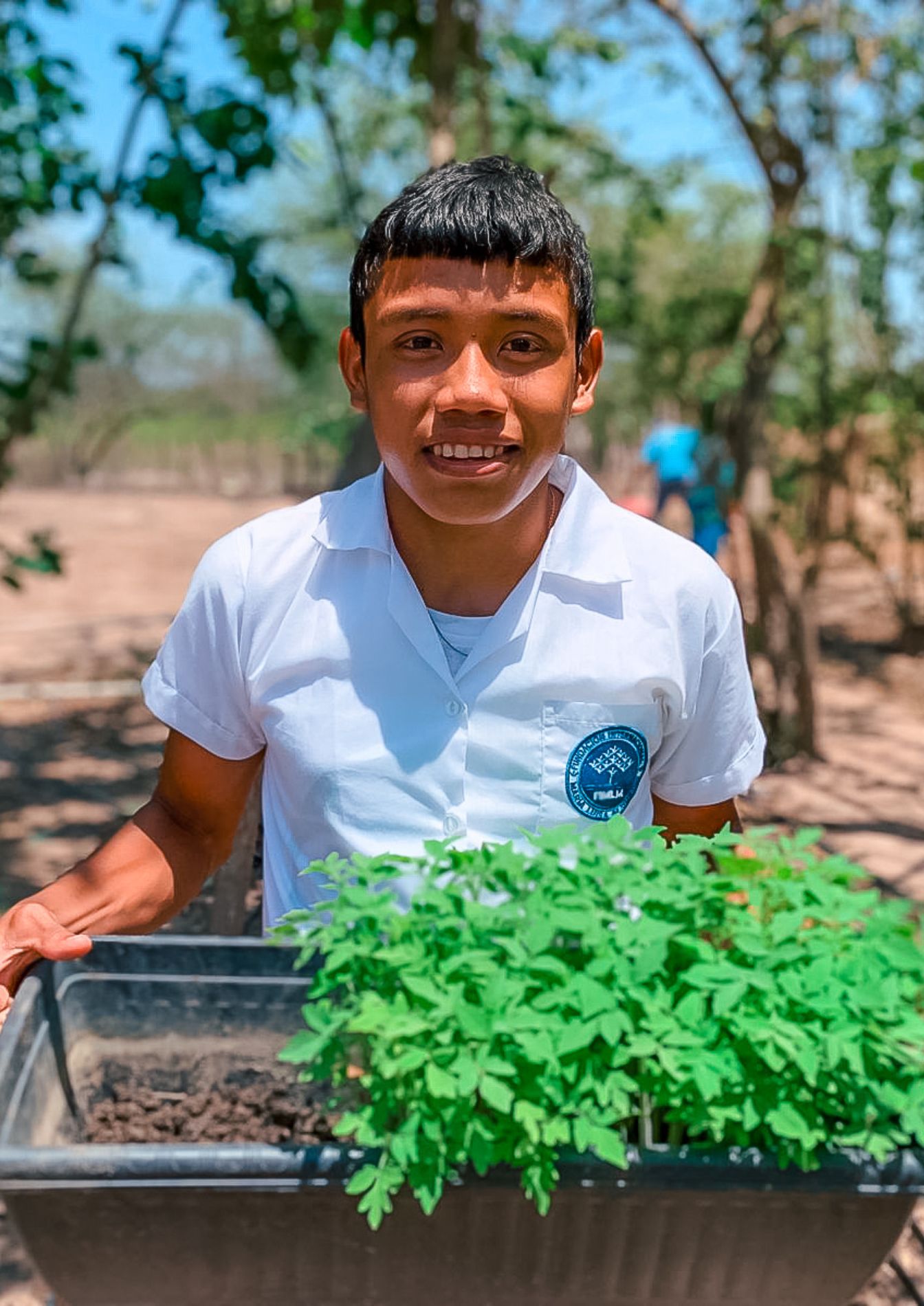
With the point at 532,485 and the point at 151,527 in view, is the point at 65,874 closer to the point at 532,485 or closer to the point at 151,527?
the point at 532,485

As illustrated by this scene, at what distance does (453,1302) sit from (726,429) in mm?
5142

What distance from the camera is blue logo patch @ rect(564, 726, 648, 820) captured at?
148cm

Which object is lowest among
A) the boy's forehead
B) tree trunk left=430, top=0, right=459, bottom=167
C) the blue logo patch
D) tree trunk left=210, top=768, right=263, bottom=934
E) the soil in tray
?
tree trunk left=210, top=768, right=263, bottom=934

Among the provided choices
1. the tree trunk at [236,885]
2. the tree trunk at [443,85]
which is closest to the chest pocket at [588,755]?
the tree trunk at [236,885]

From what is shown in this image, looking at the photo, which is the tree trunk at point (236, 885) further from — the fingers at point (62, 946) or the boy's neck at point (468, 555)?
the fingers at point (62, 946)

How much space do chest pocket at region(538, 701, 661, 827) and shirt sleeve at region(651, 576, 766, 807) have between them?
7 cm

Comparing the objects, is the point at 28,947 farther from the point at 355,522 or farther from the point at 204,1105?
the point at 355,522

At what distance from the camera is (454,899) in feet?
3.31

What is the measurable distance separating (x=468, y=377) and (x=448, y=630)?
323mm

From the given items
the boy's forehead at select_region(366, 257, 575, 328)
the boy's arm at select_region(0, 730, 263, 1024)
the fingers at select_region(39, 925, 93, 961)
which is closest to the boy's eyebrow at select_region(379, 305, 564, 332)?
Result: the boy's forehead at select_region(366, 257, 575, 328)

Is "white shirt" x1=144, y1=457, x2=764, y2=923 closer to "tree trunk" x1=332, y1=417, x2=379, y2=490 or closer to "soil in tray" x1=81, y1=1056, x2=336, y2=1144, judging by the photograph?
"soil in tray" x1=81, y1=1056, x2=336, y2=1144

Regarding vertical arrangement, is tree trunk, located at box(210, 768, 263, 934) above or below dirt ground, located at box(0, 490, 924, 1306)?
above

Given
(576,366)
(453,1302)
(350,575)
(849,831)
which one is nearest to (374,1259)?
(453,1302)

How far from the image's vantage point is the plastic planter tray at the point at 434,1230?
3.04ft
